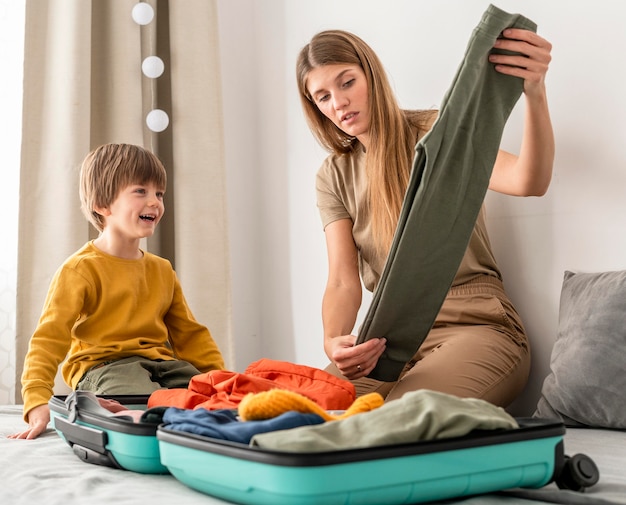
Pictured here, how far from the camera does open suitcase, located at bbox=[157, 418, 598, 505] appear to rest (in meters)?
0.66

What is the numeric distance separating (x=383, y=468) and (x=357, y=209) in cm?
114

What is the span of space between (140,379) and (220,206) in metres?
0.99

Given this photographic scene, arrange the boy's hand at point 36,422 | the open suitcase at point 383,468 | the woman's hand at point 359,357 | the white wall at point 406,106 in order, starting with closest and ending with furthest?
the open suitcase at point 383,468, the boy's hand at point 36,422, the woman's hand at point 359,357, the white wall at point 406,106

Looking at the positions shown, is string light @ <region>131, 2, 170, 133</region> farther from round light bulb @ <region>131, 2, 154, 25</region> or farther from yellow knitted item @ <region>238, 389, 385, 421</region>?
yellow knitted item @ <region>238, 389, 385, 421</region>

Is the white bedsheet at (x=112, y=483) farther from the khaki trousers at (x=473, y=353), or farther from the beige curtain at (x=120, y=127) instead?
the beige curtain at (x=120, y=127)

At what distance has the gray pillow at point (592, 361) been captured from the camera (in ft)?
4.22

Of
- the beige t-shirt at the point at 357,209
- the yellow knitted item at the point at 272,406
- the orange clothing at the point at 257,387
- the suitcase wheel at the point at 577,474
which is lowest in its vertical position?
the orange clothing at the point at 257,387

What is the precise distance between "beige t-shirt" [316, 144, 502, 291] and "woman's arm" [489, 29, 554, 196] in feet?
0.50

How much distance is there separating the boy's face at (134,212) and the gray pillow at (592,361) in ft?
2.82

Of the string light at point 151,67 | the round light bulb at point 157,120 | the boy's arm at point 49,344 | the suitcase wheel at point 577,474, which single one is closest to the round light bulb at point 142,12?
the string light at point 151,67

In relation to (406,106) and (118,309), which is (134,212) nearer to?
(118,309)

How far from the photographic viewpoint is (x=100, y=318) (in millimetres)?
1587

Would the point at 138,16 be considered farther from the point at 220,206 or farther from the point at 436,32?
the point at 436,32

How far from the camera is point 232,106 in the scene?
2574 millimetres
